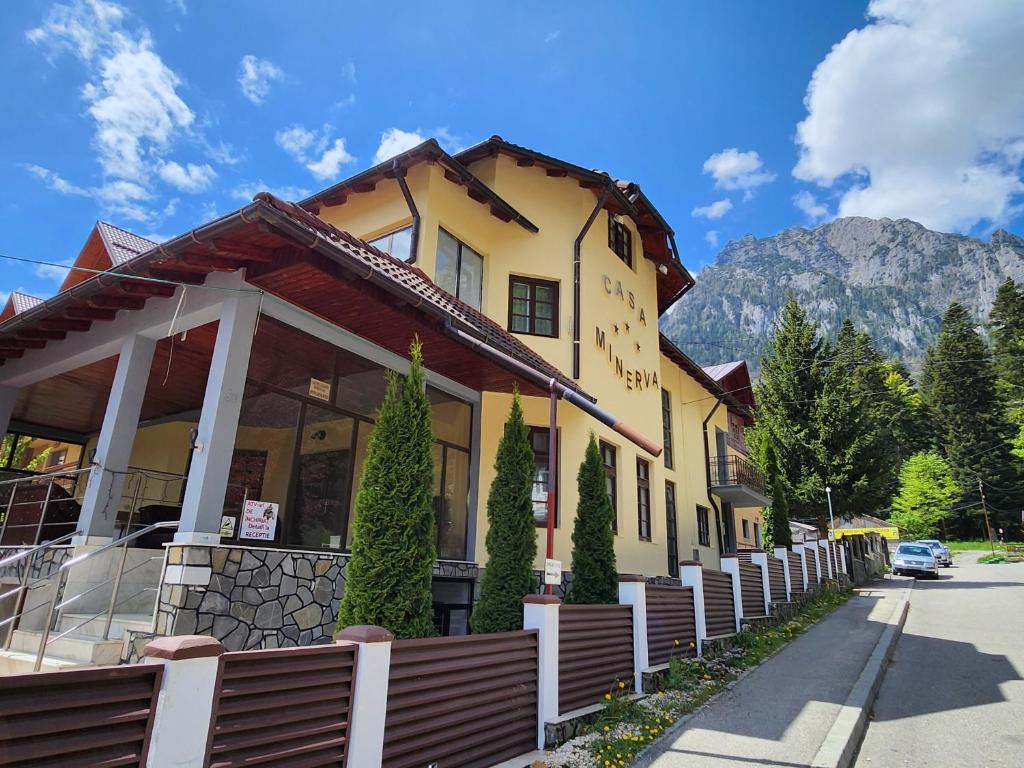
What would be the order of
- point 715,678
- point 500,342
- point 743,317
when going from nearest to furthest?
1. point 715,678
2. point 500,342
3. point 743,317

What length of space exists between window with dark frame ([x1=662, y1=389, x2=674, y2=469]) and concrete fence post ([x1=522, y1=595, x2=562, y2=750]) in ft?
38.4

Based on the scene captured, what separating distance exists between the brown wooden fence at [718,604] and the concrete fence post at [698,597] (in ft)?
0.66

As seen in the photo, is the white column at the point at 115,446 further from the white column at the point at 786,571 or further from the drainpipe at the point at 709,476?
the drainpipe at the point at 709,476

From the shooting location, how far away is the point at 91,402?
36.0 feet

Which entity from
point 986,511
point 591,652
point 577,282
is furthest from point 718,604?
point 986,511

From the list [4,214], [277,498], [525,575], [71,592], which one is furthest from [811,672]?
[4,214]

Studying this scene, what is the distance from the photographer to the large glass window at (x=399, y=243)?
10.8 metres

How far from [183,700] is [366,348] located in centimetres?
576

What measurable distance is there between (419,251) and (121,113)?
4701 mm

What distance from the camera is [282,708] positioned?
3320 mm

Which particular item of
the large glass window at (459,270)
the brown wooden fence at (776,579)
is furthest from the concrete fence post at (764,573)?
Result: the large glass window at (459,270)

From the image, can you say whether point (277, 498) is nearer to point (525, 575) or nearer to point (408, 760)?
point (525, 575)

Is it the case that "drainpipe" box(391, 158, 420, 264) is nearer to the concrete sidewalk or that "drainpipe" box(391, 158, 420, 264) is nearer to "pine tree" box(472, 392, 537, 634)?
"pine tree" box(472, 392, 537, 634)

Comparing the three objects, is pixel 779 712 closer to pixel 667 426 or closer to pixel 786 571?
pixel 786 571
